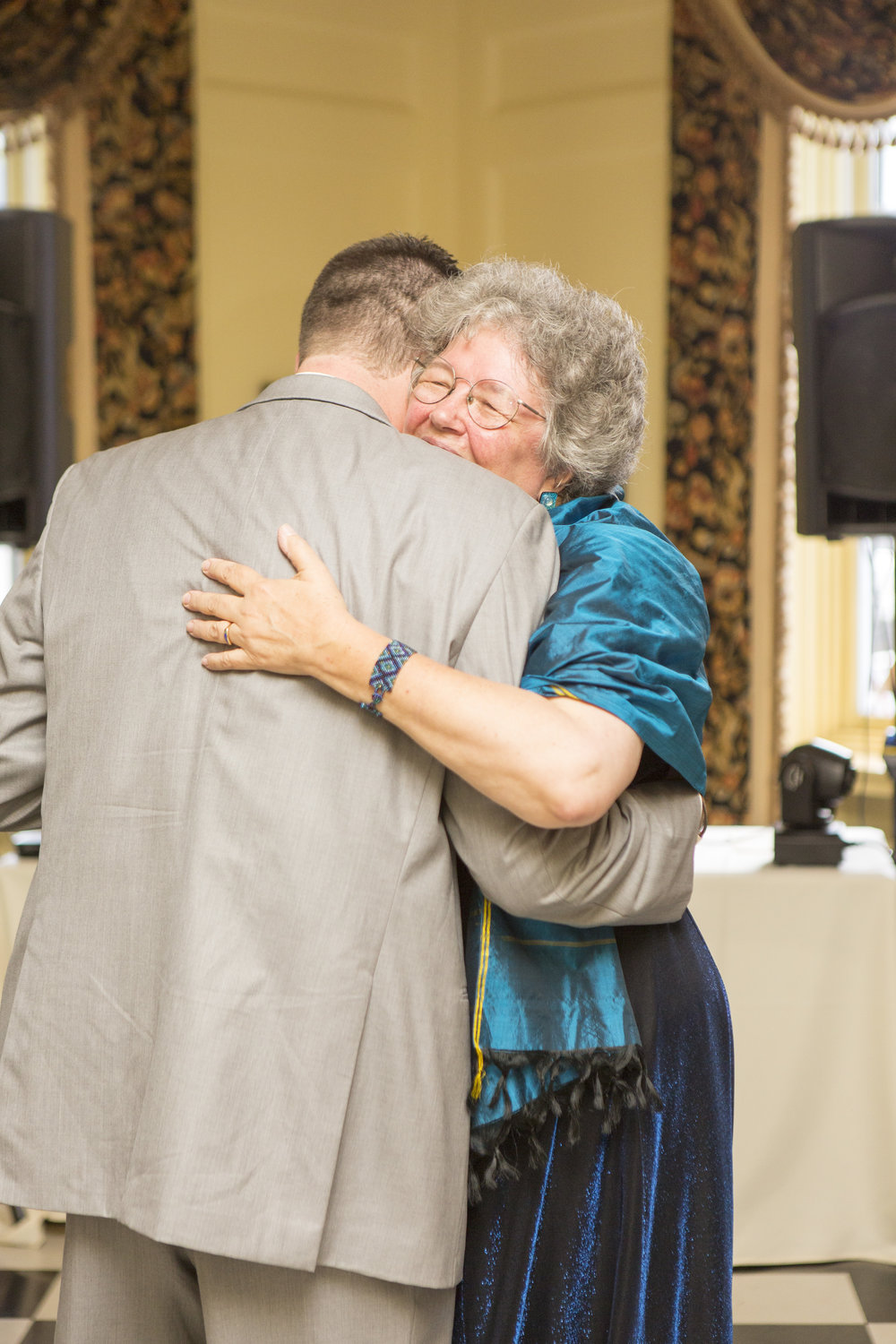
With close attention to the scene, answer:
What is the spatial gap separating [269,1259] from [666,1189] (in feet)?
1.61

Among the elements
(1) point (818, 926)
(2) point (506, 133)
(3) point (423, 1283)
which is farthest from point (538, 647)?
(2) point (506, 133)

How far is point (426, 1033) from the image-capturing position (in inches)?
41.3

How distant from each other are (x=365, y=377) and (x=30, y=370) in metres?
1.78

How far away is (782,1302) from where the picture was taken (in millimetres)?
2312

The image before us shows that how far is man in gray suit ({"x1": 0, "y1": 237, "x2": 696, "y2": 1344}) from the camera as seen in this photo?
100 cm

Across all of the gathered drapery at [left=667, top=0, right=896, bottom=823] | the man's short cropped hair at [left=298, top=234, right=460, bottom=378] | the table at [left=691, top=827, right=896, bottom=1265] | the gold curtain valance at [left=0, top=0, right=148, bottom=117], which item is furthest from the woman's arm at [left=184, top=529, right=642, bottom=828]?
the gold curtain valance at [left=0, top=0, right=148, bottom=117]

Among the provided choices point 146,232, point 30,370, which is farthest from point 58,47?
point 30,370

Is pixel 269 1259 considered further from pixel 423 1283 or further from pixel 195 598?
pixel 195 598

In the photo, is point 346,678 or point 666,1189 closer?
point 346,678

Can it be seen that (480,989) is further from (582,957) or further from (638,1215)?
(638,1215)

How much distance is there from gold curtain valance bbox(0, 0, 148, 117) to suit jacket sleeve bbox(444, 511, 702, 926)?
3.77 m

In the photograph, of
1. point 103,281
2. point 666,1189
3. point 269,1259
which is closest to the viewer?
point 269,1259

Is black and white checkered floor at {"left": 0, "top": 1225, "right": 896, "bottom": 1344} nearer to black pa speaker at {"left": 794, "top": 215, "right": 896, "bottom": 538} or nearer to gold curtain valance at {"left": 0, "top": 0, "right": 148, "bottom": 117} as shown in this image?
black pa speaker at {"left": 794, "top": 215, "right": 896, "bottom": 538}

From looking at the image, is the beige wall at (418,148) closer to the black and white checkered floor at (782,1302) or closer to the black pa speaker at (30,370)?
the black pa speaker at (30,370)
